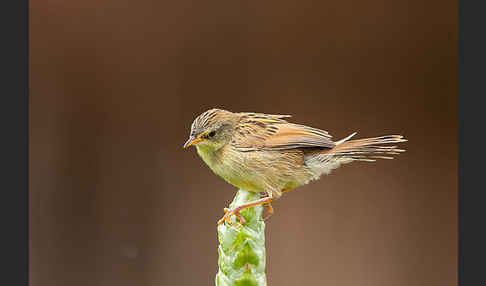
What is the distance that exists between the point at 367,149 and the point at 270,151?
32 centimetres

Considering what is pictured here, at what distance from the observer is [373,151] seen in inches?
63.4

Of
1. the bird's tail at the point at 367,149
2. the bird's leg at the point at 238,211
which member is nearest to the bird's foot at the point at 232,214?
the bird's leg at the point at 238,211

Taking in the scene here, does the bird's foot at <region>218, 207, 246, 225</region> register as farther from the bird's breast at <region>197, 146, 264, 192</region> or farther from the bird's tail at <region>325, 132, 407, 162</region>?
the bird's tail at <region>325, 132, 407, 162</region>

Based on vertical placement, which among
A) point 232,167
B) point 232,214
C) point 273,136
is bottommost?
point 232,214

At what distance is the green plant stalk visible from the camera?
4.39 feet

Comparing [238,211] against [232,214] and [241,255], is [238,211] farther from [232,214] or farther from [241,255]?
[241,255]

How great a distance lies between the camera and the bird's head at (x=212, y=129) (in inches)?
62.3

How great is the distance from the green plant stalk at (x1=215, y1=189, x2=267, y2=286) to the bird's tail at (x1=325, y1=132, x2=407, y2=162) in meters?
0.43

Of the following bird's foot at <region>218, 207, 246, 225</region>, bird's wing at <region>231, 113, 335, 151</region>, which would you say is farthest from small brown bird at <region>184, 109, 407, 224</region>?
bird's foot at <region>218, 207, 246, 225</region>

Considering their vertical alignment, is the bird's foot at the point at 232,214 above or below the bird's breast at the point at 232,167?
below

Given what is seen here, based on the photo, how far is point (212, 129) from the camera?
1.60 metres

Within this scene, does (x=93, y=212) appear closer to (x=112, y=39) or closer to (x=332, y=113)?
(x=112, y=39)

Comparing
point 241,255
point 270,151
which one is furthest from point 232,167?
point 241,255

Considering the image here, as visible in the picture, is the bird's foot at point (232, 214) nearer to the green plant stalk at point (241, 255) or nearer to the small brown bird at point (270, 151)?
the green plant stalk at point (241, 255)
